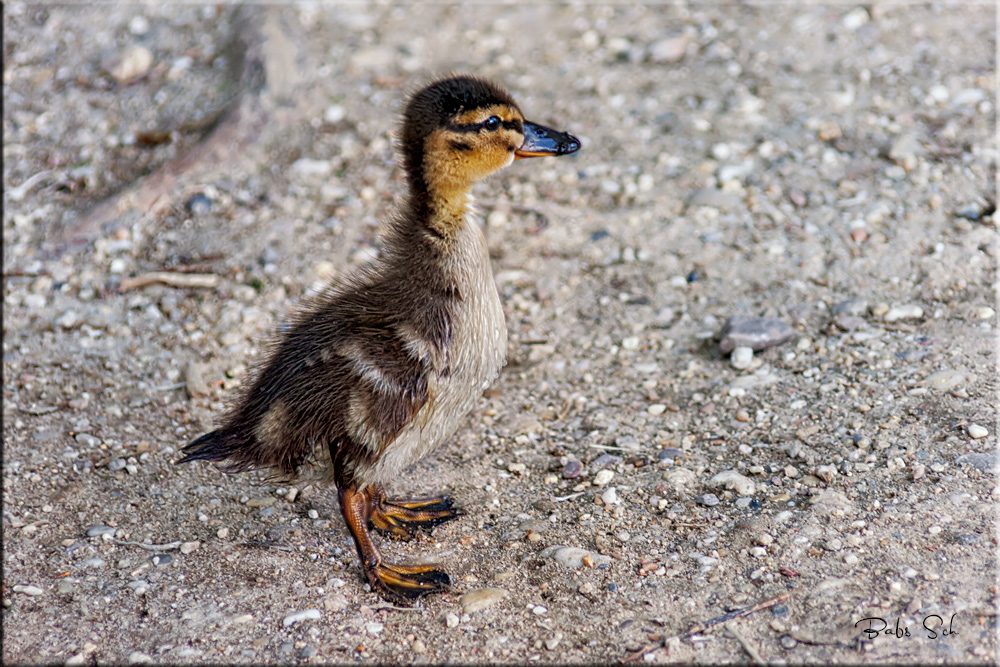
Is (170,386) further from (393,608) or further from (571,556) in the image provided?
(571,556)

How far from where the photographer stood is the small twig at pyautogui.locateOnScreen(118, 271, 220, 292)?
5.62 meters

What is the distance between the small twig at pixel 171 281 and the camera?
562cm

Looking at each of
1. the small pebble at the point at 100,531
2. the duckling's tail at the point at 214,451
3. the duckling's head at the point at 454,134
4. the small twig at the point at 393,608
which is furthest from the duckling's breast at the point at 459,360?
the small pebble at the point at 100,531

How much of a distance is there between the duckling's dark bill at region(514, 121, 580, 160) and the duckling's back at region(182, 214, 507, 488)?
42cm

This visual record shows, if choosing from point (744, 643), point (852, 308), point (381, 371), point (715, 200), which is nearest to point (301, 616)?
point (381, 371)

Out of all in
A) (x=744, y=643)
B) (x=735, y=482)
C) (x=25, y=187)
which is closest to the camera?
(x=744, y=643)

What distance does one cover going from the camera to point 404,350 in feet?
12.1

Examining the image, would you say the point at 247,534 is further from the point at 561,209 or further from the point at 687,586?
the point at 561,209

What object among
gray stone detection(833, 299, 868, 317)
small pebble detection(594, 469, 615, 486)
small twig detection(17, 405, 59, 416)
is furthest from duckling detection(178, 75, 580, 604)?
gray stone detection(833, 299, 868, 317)

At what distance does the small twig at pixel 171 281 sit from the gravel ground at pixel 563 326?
0.6 inches

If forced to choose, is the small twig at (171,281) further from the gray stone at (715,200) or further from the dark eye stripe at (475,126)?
the gray stone at (715,200)

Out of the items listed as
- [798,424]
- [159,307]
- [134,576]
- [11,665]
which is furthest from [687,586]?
[159,307]

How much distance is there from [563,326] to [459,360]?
62.6 inches

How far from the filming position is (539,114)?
22.5 ft
